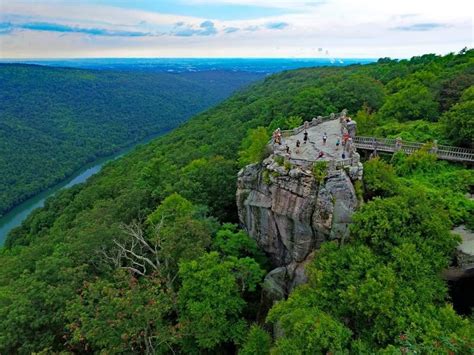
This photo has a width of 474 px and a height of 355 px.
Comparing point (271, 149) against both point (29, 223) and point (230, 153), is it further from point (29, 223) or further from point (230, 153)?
point (29, 223)

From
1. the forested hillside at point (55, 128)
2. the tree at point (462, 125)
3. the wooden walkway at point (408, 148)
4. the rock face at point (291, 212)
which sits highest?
the tree at point (462, 125)

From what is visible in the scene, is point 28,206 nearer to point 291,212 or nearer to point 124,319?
point 124,319

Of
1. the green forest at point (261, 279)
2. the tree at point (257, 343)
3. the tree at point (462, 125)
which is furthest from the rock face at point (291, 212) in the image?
the tree at point (462, 125)

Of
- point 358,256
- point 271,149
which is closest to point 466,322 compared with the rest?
point 358,256

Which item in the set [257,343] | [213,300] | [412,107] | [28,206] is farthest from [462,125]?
[28,206]

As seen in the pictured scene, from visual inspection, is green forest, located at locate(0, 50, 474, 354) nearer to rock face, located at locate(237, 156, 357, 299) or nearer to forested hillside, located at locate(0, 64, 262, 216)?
rock face, located at locate(237, 156, 357, 299)

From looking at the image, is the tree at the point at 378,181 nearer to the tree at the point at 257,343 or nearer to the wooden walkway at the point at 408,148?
the wooden walkway at the point at 408,148

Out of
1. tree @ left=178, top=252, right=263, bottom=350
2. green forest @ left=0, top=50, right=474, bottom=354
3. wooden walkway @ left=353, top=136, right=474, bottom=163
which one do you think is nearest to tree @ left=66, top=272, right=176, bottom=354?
green forest @ left=0, top=50, right=474, bottom=354
